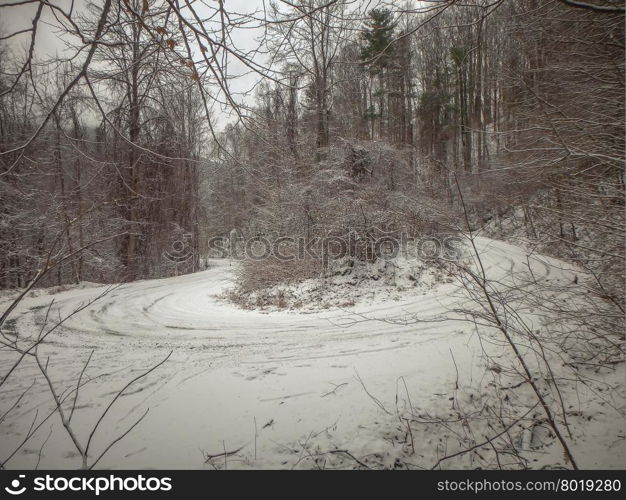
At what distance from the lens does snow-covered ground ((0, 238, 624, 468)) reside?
8.53 feet

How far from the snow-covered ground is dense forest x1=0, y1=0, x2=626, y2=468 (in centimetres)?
56

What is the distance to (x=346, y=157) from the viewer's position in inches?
399

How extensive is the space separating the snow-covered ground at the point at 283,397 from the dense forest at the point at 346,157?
56cm

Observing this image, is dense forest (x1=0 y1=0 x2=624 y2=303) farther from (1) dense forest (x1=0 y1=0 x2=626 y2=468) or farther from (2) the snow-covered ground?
(2) the snow-covered ground

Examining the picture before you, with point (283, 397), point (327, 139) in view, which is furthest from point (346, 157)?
point (283, 397)

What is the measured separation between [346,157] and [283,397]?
28.5 ft

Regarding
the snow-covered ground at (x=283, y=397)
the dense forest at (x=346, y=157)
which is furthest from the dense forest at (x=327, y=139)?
the snow-covered ground at (x=283, y=397)

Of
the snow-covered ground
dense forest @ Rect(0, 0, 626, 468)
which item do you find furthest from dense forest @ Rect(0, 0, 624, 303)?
the snow-covered ground

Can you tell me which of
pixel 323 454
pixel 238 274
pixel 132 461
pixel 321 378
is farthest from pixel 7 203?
pixel 323 454

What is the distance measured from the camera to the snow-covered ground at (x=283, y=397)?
2.60m

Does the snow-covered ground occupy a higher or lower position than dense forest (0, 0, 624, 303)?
lower

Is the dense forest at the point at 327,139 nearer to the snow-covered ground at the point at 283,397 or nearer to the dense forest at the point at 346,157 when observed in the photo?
the dense forest at the point at 346,157

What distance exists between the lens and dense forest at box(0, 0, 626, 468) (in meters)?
2.15
